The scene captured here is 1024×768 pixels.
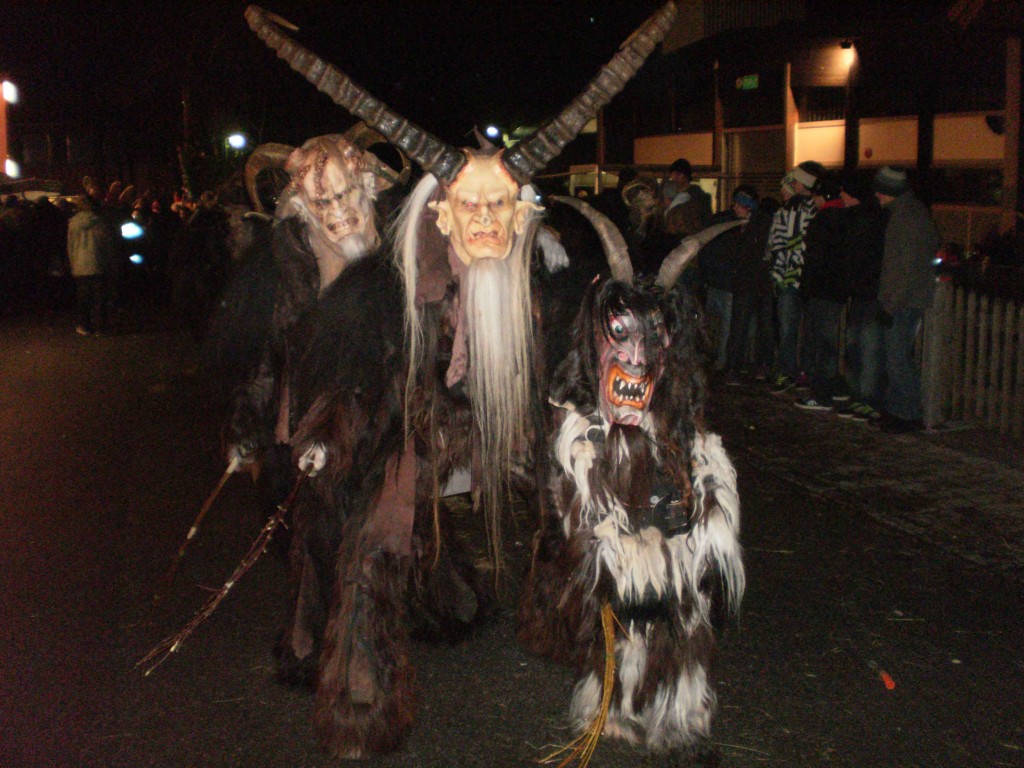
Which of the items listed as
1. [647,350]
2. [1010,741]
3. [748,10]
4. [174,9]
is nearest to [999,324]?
[1010,741]

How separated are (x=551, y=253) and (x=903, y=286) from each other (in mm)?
4684

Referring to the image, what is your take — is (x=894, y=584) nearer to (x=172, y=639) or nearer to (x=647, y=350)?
(x=647, y=350)

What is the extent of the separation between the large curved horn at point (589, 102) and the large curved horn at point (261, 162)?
151 cm

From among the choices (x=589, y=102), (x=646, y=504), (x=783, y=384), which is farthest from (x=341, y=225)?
(x=783, y=384)

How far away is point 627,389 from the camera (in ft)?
11.3

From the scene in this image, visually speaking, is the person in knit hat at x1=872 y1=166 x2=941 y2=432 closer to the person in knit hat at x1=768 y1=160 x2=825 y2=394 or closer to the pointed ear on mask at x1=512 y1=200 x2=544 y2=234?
the person in knit hat at x1=768 y1=160 x2=825 y2=394

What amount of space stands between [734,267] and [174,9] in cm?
2097

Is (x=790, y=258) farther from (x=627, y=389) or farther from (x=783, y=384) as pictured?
(x=627, y=389)

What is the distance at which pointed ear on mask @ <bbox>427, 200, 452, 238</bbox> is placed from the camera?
3809mm

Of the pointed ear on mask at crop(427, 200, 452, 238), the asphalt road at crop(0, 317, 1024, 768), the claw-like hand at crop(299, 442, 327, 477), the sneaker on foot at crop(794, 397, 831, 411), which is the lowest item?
the asphalt road at crop(0, 317, 1024, 768)

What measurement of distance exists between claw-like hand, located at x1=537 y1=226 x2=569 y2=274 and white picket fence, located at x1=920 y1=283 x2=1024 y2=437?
498 centimetres

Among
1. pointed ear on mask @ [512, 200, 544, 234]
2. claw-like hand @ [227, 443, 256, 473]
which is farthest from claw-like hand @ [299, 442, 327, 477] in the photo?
pointed ear on mask @ [512, 200, 544, 234]

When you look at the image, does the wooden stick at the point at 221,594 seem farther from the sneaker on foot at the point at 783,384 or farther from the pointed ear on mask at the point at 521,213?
the sneaker on foot at the point at 783,384

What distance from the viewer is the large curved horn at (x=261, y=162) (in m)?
4.95
